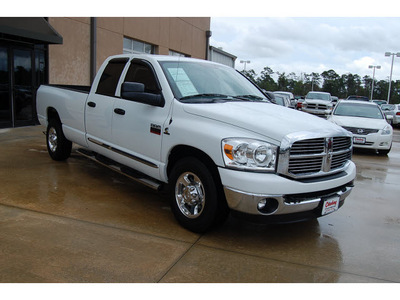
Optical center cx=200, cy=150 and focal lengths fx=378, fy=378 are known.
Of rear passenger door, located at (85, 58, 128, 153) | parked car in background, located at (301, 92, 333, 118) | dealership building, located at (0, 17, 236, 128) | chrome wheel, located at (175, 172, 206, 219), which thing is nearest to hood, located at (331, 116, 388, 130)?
rear passenger door, located at (85, 58, 128, 153)

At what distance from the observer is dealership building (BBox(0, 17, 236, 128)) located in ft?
36.1

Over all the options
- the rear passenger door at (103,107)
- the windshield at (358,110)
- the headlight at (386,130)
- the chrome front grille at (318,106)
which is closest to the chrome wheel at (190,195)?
the rear passenger door at (103,107)

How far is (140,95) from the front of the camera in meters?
4.52

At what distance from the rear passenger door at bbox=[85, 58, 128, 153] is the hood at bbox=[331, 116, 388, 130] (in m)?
7.39

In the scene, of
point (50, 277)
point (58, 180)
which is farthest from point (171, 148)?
point (58, 180)

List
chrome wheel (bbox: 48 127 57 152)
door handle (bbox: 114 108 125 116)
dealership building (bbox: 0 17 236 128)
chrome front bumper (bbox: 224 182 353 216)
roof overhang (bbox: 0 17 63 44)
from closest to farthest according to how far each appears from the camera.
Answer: chrome front bumper (bbox: 224 182 353 216), door handle (bbox: 114 108 125 116), chrome wheel (bbox: 48 127 57 152), roof overhang (bbox: 0 17 63 44), dealership building (bbox: 0 17 236 128)

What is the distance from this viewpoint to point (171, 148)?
4262 millimetres

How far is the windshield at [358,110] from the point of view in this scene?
11.6m

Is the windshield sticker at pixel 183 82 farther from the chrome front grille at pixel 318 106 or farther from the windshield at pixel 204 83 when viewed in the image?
the chrome front grille at pixel 318 106

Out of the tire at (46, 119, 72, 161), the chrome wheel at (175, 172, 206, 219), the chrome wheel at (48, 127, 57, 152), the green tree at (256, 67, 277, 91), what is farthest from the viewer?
the green tree at (256, 67, 277, 91)

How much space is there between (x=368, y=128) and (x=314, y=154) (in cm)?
763

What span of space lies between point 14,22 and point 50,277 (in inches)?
360

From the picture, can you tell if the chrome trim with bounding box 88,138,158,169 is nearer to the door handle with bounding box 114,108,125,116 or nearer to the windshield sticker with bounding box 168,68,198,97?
the door handle with bounding box 114,108,125,116

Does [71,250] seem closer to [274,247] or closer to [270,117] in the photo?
[274,247]
